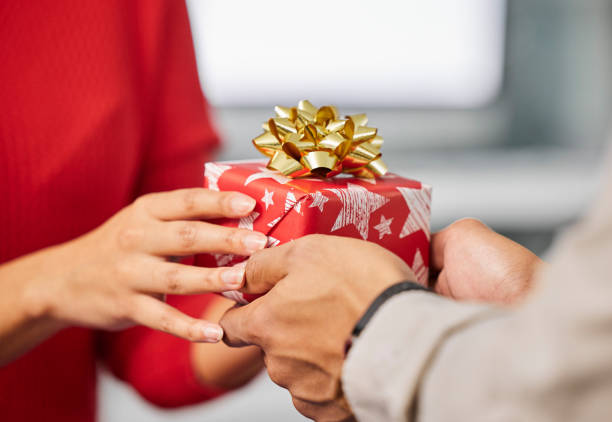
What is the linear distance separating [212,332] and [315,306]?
158mm

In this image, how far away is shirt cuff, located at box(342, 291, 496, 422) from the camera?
362 millimetres

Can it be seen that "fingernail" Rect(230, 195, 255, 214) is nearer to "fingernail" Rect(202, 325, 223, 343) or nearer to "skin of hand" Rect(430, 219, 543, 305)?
"fingernail" Rect(202, 325, 223, 343)

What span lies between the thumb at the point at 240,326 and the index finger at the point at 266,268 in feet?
0.06

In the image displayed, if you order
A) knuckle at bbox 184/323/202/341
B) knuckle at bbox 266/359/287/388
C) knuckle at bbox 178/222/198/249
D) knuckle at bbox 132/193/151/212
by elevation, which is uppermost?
knuckle at bbox 132/193/151/212

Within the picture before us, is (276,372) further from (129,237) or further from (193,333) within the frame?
(129,237)

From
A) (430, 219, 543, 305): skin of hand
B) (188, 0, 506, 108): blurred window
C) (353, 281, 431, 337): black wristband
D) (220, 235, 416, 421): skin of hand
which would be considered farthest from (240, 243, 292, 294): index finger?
(188, 0, 506, 108): blurred window

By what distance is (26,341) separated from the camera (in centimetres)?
70

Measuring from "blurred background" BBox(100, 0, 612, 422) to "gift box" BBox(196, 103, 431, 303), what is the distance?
1081mm

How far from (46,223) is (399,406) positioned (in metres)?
0.58

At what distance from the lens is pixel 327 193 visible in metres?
0.55

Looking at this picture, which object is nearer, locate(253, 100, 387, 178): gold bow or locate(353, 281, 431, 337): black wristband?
locate(353, 281, 431, 337): black wristband

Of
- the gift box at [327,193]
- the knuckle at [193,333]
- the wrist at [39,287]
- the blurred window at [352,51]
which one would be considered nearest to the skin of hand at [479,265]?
the gift box at [327,193]

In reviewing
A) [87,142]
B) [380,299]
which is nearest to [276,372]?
[380,299]

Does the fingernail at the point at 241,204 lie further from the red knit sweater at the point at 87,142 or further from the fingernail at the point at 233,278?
the red knit sweater at the point at 87,142
